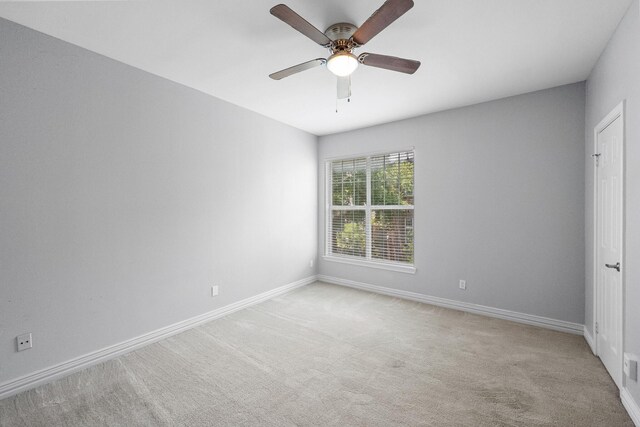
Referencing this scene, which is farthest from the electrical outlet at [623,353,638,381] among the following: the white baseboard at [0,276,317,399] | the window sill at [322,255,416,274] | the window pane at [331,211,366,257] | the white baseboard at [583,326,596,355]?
the white baseboard at [0,276,317,399]

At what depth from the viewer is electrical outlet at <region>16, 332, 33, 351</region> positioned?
6.57 feet

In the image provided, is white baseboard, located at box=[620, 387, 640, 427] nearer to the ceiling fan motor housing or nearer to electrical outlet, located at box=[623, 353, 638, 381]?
electrical outlet, located at box=[623, 353, 638, 381]

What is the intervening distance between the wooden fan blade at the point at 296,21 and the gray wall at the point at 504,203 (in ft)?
8.05

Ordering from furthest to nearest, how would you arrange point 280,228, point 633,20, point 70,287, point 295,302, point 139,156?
point 280,228
point 295,302
point 139,156
point 70,287
point 633,20

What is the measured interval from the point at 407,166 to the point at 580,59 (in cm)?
205

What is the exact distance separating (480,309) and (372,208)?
2.00 meters

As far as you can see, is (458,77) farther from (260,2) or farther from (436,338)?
(436,338)

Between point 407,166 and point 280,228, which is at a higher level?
point 407,166

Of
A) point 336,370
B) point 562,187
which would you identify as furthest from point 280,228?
point 562,187

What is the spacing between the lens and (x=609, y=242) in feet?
7.24

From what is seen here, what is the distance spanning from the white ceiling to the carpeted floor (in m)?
2.62

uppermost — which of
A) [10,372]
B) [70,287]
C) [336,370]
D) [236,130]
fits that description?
[236,130]

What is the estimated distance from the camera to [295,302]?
3891mm

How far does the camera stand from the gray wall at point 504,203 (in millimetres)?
2939
